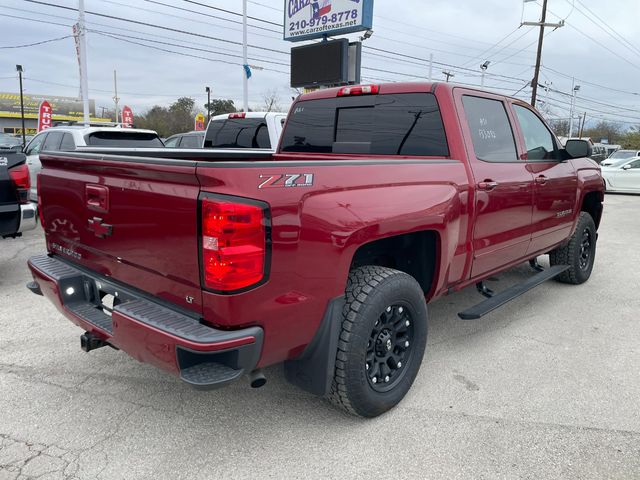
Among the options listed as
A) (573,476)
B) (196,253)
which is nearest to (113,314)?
(196,253)

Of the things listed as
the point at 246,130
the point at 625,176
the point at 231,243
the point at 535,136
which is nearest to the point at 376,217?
the point at 231,243

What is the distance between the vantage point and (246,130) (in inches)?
305

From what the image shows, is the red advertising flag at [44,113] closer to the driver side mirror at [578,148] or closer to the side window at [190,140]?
the side window at [190,140]

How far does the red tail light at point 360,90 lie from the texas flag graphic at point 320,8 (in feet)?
52.6

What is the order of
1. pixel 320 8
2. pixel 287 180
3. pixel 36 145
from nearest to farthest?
pixel 287 180
pixel 36 145
pixel 320 8

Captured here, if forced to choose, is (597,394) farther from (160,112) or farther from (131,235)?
(160,112)

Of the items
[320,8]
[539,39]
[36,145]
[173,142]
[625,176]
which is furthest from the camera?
[539,39]

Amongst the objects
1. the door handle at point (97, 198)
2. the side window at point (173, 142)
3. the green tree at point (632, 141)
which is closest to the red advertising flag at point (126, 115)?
the side window at point (173, 142)

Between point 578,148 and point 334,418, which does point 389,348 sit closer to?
point 334,418

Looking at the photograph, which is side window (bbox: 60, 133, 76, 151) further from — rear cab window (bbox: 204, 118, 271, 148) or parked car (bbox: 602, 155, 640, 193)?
parked car (bbox: 602, 155, 640, 193)

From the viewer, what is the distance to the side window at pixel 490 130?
3615 millimetres

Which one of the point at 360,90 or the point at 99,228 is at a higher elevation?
the point at 360,90

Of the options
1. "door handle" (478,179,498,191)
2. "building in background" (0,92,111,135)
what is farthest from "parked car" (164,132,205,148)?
"building in background" (0,92,111,135)

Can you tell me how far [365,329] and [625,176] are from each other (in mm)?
18555
